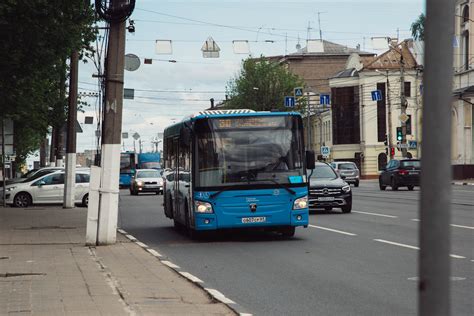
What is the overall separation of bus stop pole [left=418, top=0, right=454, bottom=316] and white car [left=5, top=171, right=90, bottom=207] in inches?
1336

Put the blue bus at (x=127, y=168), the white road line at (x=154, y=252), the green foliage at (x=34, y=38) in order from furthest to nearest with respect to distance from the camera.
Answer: the blue bus at (x=127, y=168) < the green foliage at (x=34, y=38) < the white road line at (x=154, y=252)

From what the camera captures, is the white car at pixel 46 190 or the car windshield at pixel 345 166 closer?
the white car at pixel 46 190

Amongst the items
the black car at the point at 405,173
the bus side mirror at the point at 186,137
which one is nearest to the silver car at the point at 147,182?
the black car at the point at 405,173

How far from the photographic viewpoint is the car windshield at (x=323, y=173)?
26.6 meters

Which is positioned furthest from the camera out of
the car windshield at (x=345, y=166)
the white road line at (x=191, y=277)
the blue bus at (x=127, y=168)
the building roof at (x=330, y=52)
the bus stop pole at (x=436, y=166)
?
the building roof at (x=330, y=52)

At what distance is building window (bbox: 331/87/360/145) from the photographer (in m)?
90.7

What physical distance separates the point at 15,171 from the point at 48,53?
227 feet

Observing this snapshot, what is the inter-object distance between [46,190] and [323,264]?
26.0m

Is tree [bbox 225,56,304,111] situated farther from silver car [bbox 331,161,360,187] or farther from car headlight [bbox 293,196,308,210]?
car headlight [bbox 293,196,308,210]

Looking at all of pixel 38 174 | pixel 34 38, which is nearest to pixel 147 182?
pixel 38 174

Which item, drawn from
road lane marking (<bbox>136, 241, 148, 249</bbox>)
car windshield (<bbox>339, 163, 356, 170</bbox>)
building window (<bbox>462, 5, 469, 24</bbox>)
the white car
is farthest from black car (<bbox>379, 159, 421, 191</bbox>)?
road lane marking (<bbox>136, 241, 148, 249</bbox>)

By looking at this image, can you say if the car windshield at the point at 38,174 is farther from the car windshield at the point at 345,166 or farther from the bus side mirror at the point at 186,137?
the car windshield at the point at 345,166

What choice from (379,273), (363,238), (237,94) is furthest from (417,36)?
(379,273)

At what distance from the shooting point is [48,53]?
2502cm
